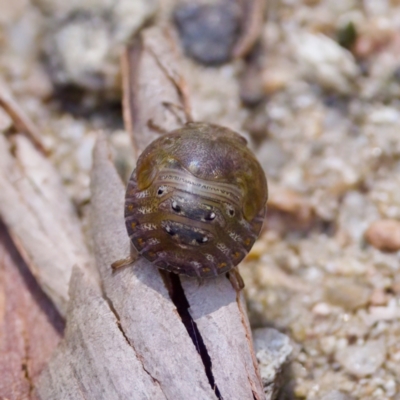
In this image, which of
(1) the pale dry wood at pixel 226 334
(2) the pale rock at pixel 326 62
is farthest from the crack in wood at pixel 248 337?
(2) the pale rock at pixel 326 62

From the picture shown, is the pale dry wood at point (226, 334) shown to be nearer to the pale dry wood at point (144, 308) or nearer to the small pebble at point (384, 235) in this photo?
the pale dry wood at point (144, 308)

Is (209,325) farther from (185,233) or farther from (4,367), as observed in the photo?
(4,367)

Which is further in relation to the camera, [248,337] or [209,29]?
[209,29]

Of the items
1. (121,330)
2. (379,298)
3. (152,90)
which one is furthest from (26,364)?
(379,298)

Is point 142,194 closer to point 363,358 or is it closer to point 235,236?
point 235,236

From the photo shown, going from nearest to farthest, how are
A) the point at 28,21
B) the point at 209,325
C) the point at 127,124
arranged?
the point at 209,325 → the point at 127,124 → the point at 28,21

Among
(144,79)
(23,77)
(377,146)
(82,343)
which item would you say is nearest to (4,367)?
(82,343)

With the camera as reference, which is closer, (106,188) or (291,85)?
(106,188)

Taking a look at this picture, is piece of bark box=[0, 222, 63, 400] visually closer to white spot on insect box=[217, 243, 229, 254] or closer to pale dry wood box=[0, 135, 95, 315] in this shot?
pale dry wood box=[0, 135, 95, 315]
